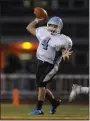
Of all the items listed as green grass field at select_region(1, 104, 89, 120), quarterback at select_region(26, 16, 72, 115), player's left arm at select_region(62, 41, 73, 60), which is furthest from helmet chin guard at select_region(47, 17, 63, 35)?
green grass field at select_region(1, 104, 89, 120)

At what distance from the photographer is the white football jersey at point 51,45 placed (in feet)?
24.8

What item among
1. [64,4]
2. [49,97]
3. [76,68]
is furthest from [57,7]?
[49,97]

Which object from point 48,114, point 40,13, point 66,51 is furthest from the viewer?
point 48,114

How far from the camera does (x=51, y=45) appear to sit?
24.9 feet

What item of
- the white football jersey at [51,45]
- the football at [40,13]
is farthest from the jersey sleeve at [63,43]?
the football at [40,13]

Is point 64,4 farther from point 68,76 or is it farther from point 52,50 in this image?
point 52,50

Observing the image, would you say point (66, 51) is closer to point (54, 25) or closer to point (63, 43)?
point (63, 43)

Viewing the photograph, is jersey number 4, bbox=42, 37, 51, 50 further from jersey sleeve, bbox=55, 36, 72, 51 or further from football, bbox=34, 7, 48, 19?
football, bbox=34, 7, 48, 19

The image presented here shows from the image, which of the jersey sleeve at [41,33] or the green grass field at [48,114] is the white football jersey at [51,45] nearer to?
the jersey sleeve at [41,33]

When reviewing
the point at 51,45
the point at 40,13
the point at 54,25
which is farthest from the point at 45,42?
the point at 40,13

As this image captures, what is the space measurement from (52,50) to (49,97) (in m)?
0.67

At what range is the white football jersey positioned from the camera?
756 centimetres

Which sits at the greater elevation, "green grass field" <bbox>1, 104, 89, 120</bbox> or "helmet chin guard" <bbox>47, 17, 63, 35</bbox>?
"helmet chin guard" <bbox>47, 17, 63, 35</bbox>

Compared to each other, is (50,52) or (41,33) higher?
(41,33)
